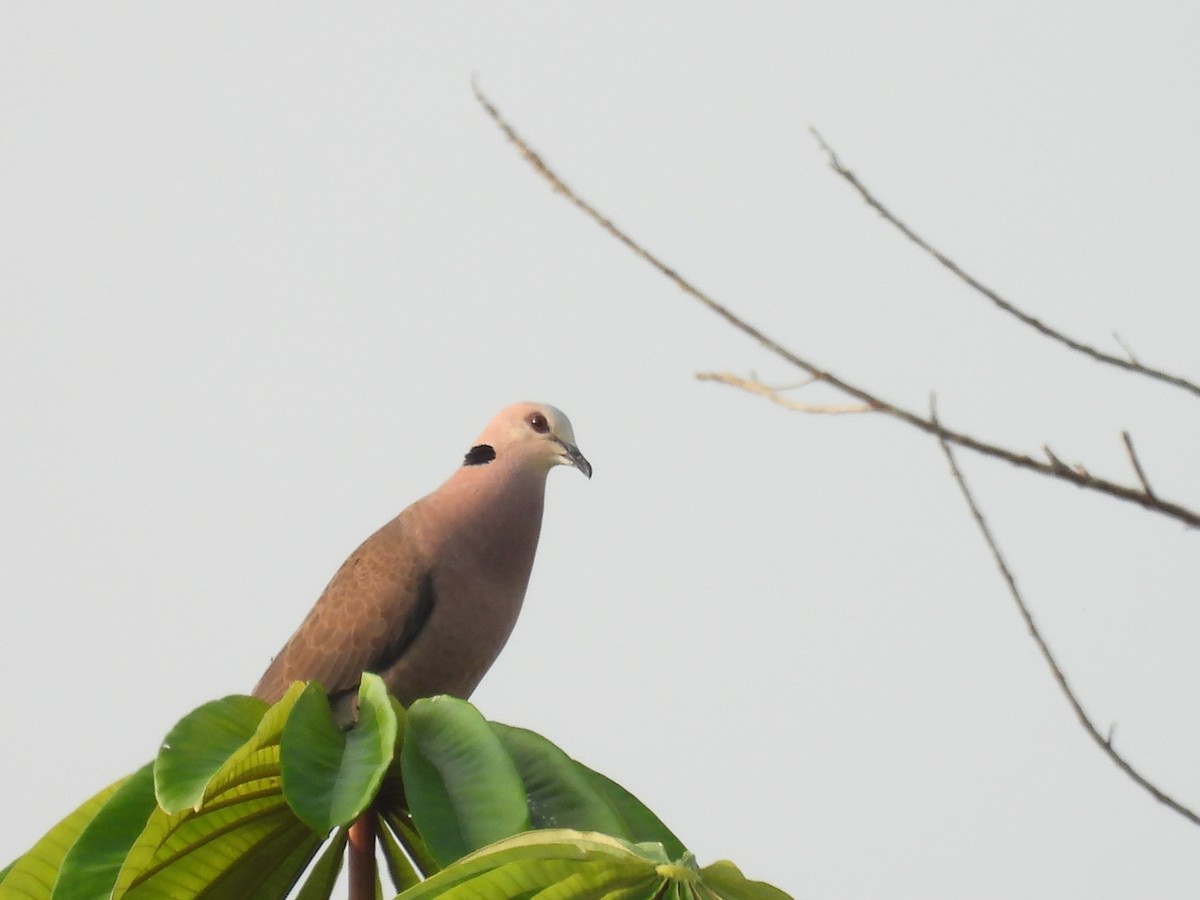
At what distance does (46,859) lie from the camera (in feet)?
8.50

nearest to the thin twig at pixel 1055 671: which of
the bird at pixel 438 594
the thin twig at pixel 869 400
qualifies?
the thin twig at pixel 869 400

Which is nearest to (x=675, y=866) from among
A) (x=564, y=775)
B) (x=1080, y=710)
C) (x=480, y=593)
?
(x=564, y=775)

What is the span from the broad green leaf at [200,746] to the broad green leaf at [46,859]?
5.7 inches

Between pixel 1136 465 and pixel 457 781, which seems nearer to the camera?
pixel 1136 465

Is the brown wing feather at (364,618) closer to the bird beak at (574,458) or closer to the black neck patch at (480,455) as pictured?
the black neck patch at (480,455)

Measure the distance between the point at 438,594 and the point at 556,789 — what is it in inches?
66.8

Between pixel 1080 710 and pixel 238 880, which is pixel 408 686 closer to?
pixel 238 880

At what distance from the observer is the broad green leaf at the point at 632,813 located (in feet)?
8.79

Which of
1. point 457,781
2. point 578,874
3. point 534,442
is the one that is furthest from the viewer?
point 534,442

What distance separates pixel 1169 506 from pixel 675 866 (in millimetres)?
1301

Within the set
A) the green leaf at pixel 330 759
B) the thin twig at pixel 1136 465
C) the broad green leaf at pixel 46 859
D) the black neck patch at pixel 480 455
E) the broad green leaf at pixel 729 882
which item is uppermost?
the black neck patch at pixel 480 455

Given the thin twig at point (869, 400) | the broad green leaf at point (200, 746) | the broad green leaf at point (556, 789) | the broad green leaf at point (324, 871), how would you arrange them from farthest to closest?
1. the broad green leaf at point (324, 871)
2. the broad green leaf at point (556, 789)
3. the broad green leaf at point (200, 746)
4. the thin twig at point (869, 400)

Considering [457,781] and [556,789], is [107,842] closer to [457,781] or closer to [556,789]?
[457,781]

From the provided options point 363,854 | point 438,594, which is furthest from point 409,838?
point 438,594
